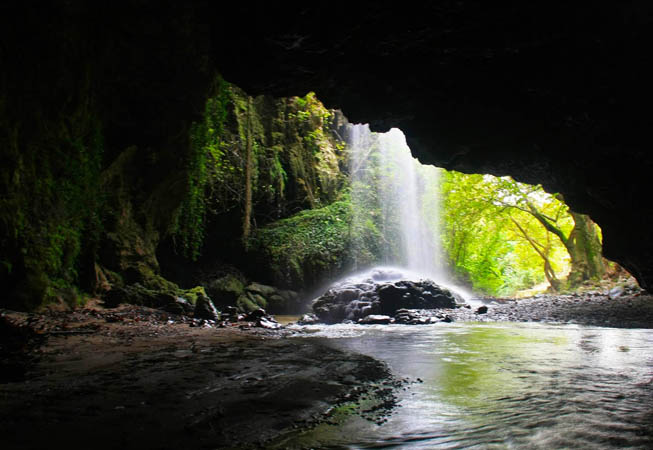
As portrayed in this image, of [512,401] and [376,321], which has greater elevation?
[512,401]

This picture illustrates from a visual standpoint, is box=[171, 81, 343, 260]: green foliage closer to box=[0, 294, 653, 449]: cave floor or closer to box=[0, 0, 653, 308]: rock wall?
box=[0, 0, 653, 308]: rock wall

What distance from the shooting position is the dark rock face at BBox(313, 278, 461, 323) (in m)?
9.53

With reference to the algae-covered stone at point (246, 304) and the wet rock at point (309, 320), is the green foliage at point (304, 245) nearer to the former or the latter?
the algae-covered stone at point (246, 304)

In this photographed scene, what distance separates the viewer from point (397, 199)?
19781 mm

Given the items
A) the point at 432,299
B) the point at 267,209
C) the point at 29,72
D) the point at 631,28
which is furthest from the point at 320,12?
the point at 267,209

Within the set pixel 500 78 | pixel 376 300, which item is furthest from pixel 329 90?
pixel 376 300

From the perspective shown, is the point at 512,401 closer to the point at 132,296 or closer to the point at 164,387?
the point at 164,387

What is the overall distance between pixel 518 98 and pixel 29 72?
661cm

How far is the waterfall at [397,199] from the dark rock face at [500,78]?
11.6m

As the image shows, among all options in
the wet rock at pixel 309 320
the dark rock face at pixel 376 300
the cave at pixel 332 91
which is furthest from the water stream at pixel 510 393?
the dark rock face at pixel 376 300

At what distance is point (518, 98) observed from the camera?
5031mm

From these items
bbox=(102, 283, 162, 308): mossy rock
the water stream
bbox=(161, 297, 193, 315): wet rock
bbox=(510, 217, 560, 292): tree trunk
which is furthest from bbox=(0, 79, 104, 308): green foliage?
bbox=(510, 217, 560, 292): tree trunk

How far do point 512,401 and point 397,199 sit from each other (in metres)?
17.9

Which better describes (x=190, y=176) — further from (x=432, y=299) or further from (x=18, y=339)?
(x=432, y=299)
